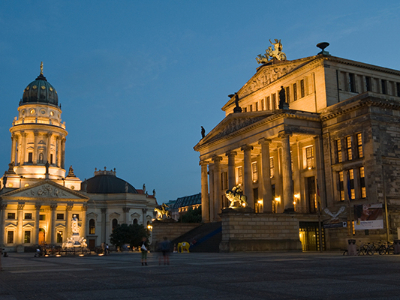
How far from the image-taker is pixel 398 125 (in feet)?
149

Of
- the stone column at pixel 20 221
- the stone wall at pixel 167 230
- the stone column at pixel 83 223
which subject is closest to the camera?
the stone wall at pixel 167 230

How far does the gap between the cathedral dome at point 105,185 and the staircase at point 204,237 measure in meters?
66.5

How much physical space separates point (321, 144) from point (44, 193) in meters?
78.8

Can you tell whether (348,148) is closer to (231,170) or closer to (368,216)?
(368,216)

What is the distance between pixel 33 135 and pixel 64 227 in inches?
1035

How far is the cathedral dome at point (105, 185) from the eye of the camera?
12519 cm

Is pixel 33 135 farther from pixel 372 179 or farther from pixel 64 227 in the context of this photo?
pixel 372 179

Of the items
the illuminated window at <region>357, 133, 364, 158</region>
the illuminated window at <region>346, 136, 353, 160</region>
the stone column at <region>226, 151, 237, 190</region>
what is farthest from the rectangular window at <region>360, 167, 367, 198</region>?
the stone column at <region>226, 151, 237, 190</region>

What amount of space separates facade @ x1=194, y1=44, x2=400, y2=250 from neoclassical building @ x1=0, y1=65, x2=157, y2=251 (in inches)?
2415

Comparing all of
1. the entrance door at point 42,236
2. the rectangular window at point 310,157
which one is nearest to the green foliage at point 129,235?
the entrance door at point 42,236

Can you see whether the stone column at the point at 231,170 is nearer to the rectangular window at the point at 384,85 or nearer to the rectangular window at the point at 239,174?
the rectangular window at the point at 239,174

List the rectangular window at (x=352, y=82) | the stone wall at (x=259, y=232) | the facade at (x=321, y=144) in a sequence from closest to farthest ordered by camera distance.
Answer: the stone wall at (x=259, y=232) < the facade at (x=321, y=144) < the rectangular window at (x=352, y=82)

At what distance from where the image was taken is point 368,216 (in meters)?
42.5

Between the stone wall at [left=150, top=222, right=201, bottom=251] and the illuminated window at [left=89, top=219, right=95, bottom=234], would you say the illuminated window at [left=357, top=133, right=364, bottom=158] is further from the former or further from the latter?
the illuminated window at [left=89, top=219, right=95, bottom=234]
